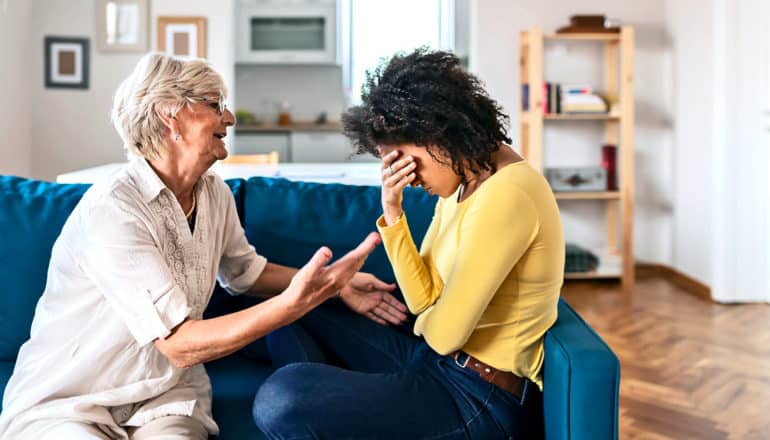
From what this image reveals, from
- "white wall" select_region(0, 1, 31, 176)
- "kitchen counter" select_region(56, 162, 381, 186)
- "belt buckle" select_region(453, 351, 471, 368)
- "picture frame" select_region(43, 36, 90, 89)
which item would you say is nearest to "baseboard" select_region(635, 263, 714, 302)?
"kitchen counter" select_region(56, 162, 381, 186)

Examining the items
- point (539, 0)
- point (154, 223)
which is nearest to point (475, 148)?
point (154, 223)

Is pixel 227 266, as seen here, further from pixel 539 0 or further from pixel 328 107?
pixel 328 107

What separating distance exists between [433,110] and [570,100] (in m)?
4.37

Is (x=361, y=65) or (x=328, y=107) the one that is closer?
(x=361, y=65)

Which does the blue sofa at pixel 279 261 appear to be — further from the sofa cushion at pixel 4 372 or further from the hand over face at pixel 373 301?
the hand over face at pixel 373 301

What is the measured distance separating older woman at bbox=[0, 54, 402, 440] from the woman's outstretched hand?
152 millimetres

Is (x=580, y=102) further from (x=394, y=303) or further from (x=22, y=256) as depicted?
(x=22, y=256)

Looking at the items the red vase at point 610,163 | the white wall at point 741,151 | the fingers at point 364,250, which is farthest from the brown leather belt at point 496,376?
the red vase at point 610,163

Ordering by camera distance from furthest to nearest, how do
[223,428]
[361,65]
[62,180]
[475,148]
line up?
1. [361,65]
2. [62,180]
3. [223,428]
4. [475,148]

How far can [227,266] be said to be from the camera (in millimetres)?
2131

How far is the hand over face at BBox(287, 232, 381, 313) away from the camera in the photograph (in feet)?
5.01

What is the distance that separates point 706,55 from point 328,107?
13.1 feet

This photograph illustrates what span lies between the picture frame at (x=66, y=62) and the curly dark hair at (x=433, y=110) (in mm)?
5178

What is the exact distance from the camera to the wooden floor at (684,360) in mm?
3053
